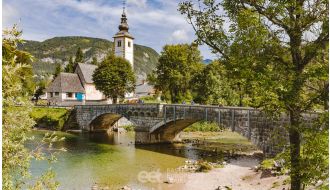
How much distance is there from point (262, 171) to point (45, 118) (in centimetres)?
3568

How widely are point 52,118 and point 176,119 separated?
23119 millimetres

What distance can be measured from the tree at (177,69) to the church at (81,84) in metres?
18.2

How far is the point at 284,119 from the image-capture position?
995 inches

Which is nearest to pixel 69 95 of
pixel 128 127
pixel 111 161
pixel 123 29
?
pixel 128 127

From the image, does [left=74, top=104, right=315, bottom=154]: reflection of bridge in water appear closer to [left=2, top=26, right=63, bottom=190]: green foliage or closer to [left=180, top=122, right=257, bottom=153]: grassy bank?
[left=180, top=122, right=257, bottom=153]: grassy bank

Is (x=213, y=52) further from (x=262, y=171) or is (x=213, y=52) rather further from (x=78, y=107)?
(x=78, y=107)

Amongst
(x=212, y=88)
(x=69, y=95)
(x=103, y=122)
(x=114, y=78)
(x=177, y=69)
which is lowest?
(x=103, y=122)

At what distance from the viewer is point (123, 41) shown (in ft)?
259

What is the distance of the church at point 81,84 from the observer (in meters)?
66.7

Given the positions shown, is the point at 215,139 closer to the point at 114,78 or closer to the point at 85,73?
the point at 114,78

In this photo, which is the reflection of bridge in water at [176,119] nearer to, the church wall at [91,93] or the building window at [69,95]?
the building window at [69,95]

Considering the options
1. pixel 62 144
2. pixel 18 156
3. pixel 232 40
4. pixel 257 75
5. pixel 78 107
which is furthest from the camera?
pixel 78 107

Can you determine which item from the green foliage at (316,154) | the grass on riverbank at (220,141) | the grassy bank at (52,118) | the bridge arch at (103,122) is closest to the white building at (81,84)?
the grassy bank at (52,118)

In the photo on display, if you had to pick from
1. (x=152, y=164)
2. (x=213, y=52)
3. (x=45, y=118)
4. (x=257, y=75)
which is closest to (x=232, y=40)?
(x=213, y=52)
